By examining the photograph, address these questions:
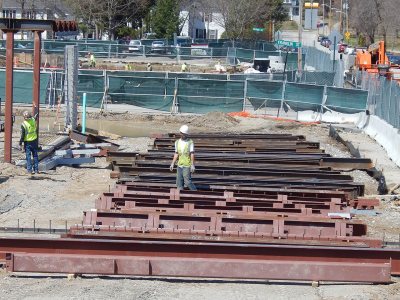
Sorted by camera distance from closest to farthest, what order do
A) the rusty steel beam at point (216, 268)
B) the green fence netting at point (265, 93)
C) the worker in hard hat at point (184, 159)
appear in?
the rusty steel beam at point (216, 268), the worker in hard hat at point (184, 159), the green fence netting at point (265, 93)

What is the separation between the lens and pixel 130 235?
14.3 m

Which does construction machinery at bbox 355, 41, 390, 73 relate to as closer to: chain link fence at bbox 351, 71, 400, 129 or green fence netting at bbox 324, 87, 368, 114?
chain link fence at bbox 351, 71, 400, 129

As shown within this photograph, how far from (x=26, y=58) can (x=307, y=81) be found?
60.6 ft

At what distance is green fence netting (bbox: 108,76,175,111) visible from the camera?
38.8m

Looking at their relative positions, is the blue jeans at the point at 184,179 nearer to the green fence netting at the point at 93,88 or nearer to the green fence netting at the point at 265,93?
the green fence netting at the point at 265,93

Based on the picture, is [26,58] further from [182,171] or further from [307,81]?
[182,171]

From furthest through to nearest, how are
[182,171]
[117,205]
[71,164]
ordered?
1. [71,164]
2. [182,171]
3. [117,205]

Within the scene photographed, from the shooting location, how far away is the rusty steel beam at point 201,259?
12430mm

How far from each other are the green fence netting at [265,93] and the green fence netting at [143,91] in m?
3.34

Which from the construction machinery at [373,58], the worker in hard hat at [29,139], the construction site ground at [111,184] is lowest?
the construction site ground at [111,184]

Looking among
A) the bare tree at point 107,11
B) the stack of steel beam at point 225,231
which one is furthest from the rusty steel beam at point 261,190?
the bare tree at point 107,11

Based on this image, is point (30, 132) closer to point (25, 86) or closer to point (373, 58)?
point (25, 86)

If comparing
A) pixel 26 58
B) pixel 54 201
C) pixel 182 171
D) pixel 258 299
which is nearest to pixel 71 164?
pixel 54 201

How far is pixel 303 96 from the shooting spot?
37688 mm
